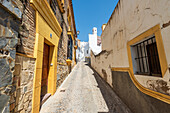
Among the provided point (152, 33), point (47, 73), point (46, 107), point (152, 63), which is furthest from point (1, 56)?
point (152, 63)

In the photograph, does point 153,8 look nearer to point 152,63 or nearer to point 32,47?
point 152,63

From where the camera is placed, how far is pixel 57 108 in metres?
2.80

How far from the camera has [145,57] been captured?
2.28 m

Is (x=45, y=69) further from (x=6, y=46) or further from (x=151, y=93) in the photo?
(x=151, y=93)

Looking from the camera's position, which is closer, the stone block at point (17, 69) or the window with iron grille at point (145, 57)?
the stone block at point (17, 69)

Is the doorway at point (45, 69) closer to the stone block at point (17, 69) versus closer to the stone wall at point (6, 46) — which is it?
the stone block at point (17, 69)

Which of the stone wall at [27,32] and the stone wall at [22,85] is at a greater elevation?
the stone wall at [27,32]

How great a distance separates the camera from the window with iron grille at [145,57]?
6.95ft

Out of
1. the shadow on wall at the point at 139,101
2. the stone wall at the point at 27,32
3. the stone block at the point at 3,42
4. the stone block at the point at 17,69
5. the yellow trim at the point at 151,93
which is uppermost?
the stone wall at the point at 27,32

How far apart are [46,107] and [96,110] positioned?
2010 millimetres

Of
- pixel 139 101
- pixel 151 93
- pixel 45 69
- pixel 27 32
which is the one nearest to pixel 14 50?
pixel 27 32

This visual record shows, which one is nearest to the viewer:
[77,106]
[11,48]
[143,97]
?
[11,48]

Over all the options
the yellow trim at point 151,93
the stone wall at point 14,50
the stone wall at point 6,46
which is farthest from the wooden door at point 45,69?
the yellow trim at point 151,93

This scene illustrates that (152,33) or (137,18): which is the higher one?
(137,18)
